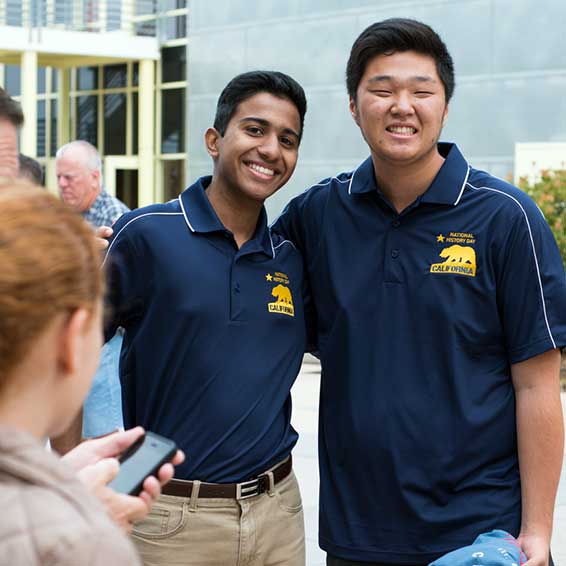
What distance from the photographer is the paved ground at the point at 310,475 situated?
667 cm

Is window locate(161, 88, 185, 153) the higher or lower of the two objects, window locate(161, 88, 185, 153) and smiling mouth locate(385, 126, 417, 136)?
the lower

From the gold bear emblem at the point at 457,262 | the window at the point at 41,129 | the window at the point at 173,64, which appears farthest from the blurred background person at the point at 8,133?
the window at the point at 41,129

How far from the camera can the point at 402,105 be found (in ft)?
11.4

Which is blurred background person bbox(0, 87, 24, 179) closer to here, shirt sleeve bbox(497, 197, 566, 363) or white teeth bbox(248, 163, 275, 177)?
white teeth bbox(248, 163, 275, 177)

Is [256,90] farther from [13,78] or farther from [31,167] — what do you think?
[13,78]

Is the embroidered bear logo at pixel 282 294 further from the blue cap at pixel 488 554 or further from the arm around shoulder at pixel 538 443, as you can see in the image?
the blue cap at pixel 488 554

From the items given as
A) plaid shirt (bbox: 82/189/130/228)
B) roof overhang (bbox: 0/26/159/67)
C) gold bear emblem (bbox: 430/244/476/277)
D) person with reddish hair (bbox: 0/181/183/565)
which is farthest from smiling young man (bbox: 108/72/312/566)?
roof overhang (bbox: 0/26/159/67)

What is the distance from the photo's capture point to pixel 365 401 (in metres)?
3.46

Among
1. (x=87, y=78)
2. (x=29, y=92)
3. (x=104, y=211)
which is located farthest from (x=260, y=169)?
(x=87, y=78)

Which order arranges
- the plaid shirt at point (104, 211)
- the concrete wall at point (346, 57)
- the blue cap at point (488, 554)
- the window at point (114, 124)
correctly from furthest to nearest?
the window at point (114, 124) < the concrete wall at point (346, 57) < the plaid shirt at point (104, 211) < the blue cap at point (488, 554)

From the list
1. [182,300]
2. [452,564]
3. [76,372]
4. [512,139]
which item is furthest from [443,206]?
[512,139]

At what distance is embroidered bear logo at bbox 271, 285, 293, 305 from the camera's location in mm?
3594

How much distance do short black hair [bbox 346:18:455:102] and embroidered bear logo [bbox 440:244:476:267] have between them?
1.68 feet

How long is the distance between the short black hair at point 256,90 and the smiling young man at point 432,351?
0.33 metres
